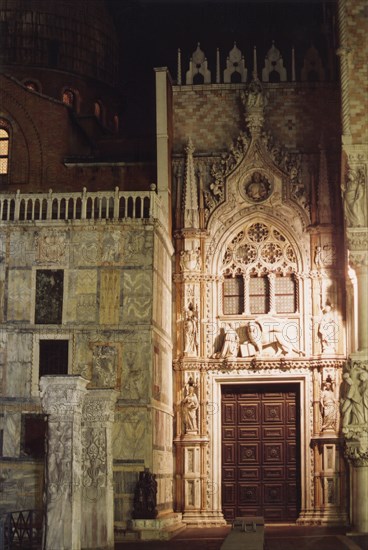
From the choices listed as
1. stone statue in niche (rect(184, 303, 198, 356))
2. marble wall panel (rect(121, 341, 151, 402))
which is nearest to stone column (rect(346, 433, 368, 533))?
marble wall panel (rect(121, 341, 151, 402))

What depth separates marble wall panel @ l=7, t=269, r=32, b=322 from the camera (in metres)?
24.2

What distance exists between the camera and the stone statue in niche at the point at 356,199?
23953 mm

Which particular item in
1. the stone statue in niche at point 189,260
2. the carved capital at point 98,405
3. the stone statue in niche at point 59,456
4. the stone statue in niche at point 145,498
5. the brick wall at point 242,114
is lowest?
the stone statue in niche at point 145,498

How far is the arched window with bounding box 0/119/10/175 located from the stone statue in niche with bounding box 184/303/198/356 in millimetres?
6243

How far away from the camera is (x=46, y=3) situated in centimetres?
3425

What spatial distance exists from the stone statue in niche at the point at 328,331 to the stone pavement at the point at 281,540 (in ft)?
14.8

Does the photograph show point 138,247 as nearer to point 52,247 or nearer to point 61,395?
point 52,247

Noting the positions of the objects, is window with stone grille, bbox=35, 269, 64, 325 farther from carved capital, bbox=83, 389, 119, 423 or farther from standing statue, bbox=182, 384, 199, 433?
carved capital, bbox=83, 389, 119, 423

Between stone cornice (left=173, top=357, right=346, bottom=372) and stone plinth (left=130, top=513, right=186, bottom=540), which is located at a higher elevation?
stone cornice (left=173, top=357, right=346, bottom=372)

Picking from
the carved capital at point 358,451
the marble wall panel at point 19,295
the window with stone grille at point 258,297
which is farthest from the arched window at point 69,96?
the carved capital at point 358,451

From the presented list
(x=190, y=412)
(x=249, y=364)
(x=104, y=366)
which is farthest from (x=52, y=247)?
(x=249, y=364)

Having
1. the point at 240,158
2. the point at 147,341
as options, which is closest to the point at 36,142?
the point at 240,158

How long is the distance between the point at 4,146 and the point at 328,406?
10959 millimetres

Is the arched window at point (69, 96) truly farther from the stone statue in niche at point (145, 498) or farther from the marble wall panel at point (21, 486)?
the stone statue in niche at point (145, 498)
